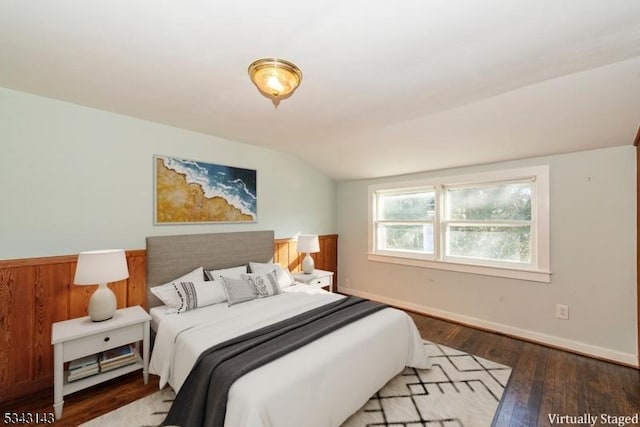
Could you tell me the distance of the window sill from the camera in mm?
2996

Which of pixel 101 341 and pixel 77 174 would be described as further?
pixel 77 174

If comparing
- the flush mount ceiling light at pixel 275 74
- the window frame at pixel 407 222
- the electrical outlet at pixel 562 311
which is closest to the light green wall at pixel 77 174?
the flush mount ceiling light at pixel 275 74

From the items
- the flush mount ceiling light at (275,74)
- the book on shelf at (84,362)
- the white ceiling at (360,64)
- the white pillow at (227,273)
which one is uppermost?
the white ceiling at (360,64)

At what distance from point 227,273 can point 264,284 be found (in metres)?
0.44

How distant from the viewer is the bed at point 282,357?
4.71 ft

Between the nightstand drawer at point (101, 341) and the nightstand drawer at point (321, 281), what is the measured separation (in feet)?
6.67

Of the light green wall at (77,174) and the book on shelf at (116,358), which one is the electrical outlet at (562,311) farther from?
the book on shelf at (116,358)

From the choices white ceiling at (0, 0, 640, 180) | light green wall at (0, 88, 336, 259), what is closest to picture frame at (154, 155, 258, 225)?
light green wall at (0, 88, 336, 259)

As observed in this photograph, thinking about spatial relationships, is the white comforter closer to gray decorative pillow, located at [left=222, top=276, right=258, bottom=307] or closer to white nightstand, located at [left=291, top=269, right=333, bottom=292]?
gray decorative pillow, located at [left=222, top=276, right=258, bottom=307]

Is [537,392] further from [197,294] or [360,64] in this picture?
[197,294]

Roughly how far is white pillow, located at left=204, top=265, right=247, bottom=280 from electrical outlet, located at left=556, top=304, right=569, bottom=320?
3.34 meters

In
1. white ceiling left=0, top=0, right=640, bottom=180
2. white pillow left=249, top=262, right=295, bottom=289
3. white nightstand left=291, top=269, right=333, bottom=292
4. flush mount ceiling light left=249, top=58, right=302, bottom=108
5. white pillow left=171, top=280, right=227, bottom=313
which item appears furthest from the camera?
white nightstand left=291, top=269, right=333, bottom=292

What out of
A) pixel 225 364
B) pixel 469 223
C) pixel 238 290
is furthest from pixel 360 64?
pixel 469 223

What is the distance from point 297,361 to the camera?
1639mm
